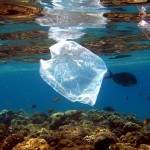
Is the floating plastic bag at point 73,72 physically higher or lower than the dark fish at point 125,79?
higher

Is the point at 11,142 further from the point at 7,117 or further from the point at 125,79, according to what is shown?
the point at 7,117

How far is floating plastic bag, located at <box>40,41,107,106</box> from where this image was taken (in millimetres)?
9391

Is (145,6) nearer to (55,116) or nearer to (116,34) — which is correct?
(116,34)

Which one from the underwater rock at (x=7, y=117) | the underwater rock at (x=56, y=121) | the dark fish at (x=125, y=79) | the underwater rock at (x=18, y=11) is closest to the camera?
the underwater rock at (x=18, y=11)

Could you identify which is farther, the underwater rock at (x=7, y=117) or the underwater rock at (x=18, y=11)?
the underwater rock at (x=7, y=117)

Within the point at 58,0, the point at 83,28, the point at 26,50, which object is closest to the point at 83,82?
the point at 58,0

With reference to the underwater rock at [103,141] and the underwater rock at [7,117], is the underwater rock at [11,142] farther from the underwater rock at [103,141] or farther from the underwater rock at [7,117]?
the underwater rock at [7,117]

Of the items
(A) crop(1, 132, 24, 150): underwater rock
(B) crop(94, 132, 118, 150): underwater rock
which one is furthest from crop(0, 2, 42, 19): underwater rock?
(B) crop(94, 132, 118, 150): underwater rock

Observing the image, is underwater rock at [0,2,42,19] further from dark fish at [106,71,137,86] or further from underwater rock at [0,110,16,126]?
underwater rock at [0,110,16,126]

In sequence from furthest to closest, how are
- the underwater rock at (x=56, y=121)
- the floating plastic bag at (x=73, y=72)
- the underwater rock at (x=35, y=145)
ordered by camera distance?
the underwater rock at (x=56, y=121) < the underwater rock at (x=35, y=145) < the floating plastic bag at (x=73, y=72)

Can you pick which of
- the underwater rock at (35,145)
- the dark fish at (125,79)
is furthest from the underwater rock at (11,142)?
the dark fish at (125,79)

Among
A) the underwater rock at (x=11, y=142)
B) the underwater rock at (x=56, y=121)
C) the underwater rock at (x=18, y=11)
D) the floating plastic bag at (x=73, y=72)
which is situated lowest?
the underwater rock at (x=56, y=121)

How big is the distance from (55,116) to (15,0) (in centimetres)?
853

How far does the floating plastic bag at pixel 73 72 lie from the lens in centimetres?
939
